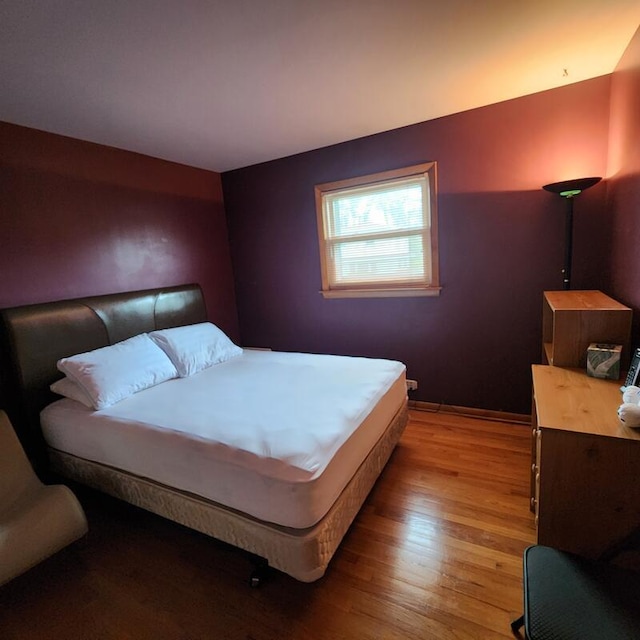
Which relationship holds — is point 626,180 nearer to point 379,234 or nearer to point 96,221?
point 379,234

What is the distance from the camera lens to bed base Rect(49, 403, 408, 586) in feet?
4.44

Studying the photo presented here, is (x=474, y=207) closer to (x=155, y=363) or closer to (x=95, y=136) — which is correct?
(x=155, y=363)

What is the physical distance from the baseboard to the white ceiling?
2.37 metres

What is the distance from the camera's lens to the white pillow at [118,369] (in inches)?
80.9

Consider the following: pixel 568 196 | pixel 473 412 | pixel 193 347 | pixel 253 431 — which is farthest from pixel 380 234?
pixel 253 431

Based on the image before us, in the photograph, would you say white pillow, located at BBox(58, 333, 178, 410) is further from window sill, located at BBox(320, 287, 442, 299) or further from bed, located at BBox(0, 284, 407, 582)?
window sill, located at BBox(320, 287, 442, 299)

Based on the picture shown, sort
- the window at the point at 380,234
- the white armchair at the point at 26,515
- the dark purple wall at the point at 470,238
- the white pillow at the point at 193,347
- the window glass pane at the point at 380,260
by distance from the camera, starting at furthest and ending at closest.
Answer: the window glass pane at the point at 380,260
the window at the point at 380,234
the white pillow at the point at 193,347
the dark purple wall at the point at 470,238
the white armchair at the point at 26,515

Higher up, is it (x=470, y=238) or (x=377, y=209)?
(x=377, y=209)

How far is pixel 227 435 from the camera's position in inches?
62.4

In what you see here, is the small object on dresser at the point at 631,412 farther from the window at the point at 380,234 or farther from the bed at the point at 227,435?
the window at the point at 380,234

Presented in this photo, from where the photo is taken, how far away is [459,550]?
63.1 inches

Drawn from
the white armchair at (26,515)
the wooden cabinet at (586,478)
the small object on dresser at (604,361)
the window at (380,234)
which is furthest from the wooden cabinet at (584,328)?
the white armchair at (26,515)

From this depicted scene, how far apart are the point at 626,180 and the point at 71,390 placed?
345cm

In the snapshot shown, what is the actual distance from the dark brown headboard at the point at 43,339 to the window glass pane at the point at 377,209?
6.45 feet
